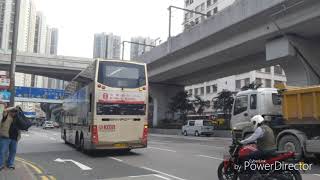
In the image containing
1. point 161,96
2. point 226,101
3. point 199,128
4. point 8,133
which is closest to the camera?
point 8,133

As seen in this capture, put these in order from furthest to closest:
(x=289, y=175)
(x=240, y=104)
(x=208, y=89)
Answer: (x=208, y=89)
(x=240, y=104)
(x=289, y=175)

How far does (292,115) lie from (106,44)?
41.6 m

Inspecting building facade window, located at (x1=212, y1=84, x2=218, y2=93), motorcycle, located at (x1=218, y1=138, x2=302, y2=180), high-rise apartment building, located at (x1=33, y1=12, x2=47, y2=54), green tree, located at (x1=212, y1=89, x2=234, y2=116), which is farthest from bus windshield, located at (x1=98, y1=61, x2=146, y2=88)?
building facade window, located at (x1=212, y1=84, x2=218, y2=93)

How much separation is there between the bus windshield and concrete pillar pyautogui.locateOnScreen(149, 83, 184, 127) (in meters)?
37.1

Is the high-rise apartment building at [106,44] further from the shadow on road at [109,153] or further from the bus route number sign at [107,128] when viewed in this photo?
the bus route number sign at [107,128]

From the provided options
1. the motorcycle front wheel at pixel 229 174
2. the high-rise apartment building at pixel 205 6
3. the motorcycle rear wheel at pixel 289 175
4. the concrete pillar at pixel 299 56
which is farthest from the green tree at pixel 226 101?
the motorcycle rear wheel at pixel 289 175

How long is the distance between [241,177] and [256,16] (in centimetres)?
1767

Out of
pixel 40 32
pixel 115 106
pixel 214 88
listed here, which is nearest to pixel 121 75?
pixel 115 106

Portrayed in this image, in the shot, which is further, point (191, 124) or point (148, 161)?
point (191, 124)

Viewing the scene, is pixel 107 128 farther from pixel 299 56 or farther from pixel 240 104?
pixel 299 56

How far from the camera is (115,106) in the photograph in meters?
17.3

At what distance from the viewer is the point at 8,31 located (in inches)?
800

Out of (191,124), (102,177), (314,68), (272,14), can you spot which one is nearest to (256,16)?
(272,14)

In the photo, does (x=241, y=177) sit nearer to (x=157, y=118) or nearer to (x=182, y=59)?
(x=182, y=59)
